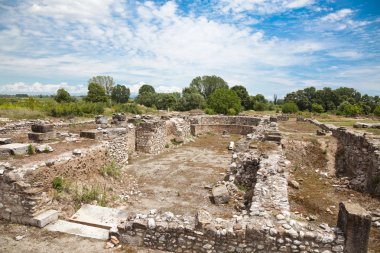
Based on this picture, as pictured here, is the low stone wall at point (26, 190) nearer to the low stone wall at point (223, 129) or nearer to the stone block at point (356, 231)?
the stone block at point (356, 231)

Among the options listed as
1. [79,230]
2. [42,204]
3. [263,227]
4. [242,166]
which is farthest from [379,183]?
[42,204]

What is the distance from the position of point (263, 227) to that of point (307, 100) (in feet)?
235

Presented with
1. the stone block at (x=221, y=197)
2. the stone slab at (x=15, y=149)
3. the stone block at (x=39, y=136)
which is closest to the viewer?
the stone slab at (x=15, y=149)

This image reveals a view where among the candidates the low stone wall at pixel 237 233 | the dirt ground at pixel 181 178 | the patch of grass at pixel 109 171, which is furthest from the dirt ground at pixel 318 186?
the patch of grass at pixel 109 171

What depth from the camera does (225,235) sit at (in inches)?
219

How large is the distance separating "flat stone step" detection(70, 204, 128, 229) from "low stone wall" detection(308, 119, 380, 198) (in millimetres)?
8672

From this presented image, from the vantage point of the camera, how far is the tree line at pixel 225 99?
4366cm

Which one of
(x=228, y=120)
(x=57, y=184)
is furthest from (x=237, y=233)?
(x=228, y=120)

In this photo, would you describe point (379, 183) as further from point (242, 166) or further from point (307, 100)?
point (307, 100)

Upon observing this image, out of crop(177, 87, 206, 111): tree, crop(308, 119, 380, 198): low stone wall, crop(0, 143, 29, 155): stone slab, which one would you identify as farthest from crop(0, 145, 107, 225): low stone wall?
crop(177, 87, 206, 111): tree

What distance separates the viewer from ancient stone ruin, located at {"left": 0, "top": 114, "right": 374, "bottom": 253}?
5.33 metres

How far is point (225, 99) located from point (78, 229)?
122ft

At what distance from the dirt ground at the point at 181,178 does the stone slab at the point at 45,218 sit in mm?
2542

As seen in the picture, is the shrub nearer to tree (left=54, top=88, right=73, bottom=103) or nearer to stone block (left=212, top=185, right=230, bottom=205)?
stone block (left=212, top=185, right=230, bottom=205)
